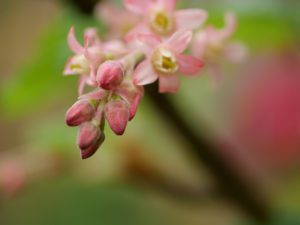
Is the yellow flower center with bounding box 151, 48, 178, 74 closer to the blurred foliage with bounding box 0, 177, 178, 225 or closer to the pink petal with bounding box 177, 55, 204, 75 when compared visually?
the pink petal with bounding box 177, 55, 204, 75

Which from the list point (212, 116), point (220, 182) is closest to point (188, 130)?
point (220, 182)

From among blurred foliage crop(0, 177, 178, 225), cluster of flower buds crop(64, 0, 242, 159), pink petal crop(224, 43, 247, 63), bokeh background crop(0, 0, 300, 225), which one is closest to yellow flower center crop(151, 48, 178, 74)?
cluster of flower buds crop(64, 0, 242, 159)

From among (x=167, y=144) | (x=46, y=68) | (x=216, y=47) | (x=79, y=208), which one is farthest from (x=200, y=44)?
(x=79, y=208)

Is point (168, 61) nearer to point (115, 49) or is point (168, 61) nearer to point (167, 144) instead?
point (115, 49)

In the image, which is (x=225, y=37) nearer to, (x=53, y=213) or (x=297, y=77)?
(x=297, y=77)

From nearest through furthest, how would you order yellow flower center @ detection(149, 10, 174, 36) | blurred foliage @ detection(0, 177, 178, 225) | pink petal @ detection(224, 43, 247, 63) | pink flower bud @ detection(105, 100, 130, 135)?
pink flower bud @ detection(105, 100, 130, 135), yellow flower center @ detection(149, 10, 174, 36), pink petal @ detection(224, 43, 247, 63), blurred foliage @ detection(0, 177, 178, 225)

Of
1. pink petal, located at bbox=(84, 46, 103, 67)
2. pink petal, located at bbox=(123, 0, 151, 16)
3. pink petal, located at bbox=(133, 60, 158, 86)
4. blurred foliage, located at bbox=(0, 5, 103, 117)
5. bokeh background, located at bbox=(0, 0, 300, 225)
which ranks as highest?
pink petal, located at bbox=(123, 0, 151, 16)

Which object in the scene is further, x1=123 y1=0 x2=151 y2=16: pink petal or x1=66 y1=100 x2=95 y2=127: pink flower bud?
x1=123 y1=0 x2=151 y2=16: pink petal

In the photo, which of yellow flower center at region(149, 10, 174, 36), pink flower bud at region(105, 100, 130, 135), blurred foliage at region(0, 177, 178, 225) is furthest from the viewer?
blurred foliage at region(0, 177, 178, 225)
